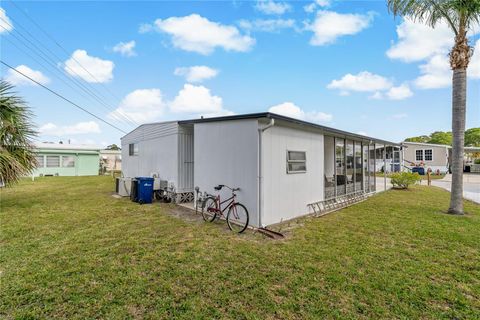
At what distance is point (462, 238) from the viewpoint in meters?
5.16

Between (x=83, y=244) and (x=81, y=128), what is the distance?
42122 mm

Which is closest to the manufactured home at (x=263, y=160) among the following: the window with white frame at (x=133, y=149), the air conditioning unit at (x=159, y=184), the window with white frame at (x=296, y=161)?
the window with white frame at (x=296, y=161)

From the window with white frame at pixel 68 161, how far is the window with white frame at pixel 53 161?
470mm

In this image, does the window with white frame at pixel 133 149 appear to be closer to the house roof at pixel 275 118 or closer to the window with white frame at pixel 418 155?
the house roof at pixel 275 118

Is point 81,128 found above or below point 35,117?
above

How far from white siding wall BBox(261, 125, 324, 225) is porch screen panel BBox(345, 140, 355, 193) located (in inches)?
103

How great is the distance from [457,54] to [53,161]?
94.6ft

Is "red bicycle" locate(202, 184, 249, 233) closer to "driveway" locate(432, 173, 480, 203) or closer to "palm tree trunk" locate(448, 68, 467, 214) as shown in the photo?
"palm tree trunk" locate(448, 68, 467, 214)

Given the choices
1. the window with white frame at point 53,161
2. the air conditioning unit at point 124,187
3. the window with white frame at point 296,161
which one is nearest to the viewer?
the window with white frame at point 296,161

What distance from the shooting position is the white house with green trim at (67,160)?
2248 cm

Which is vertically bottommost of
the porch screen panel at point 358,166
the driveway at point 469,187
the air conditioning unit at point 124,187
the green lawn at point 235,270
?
the green lawn at point 235,270

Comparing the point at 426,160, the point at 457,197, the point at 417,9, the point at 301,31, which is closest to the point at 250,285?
the point at 457,197

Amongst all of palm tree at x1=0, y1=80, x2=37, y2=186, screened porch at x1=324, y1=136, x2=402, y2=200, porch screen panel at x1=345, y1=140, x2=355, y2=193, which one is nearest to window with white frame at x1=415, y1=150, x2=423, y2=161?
screened porch at x1=324, y1=136, x2=402, y2=200

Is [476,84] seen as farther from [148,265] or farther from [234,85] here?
[148,265]
